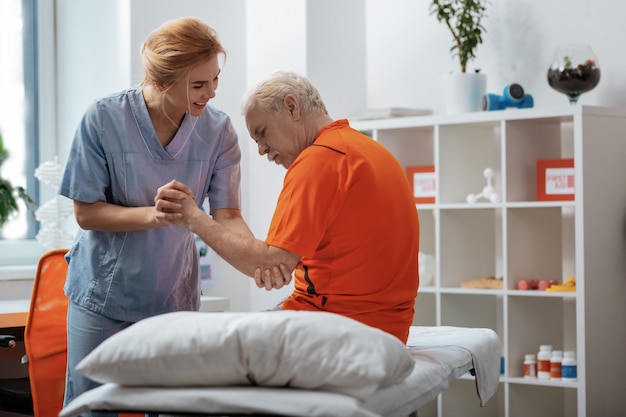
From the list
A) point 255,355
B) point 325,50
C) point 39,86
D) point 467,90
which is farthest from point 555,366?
point 39,86

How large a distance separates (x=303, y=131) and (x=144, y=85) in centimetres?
42

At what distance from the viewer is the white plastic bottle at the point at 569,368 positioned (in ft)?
11.2

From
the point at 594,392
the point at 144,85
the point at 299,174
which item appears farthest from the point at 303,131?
the point at 594,392

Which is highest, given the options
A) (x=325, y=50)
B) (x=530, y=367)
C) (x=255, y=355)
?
(x=325, y=50)

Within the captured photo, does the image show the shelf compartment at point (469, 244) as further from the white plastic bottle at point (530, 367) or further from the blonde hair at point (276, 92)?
the blonde hair at point (276, 92)

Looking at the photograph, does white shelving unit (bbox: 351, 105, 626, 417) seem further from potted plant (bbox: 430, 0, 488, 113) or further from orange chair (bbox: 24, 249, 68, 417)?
orange chair (bbox: 24, 249, 68, 417)

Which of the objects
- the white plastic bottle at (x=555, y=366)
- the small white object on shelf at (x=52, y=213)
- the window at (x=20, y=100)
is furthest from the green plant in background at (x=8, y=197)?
the white plastic bottle at (x=555, y=366)

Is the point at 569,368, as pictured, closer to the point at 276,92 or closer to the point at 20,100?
the point at 276,92

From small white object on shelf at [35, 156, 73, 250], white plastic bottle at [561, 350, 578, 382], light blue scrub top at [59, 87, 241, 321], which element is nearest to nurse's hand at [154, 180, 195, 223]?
light blue scrub top at [59, 87, 241, 321]

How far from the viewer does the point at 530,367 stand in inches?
140

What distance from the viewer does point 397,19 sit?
14.2 feet

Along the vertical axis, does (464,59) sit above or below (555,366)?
above

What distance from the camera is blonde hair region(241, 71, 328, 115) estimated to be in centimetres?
198

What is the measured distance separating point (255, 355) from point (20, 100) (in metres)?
3.14
